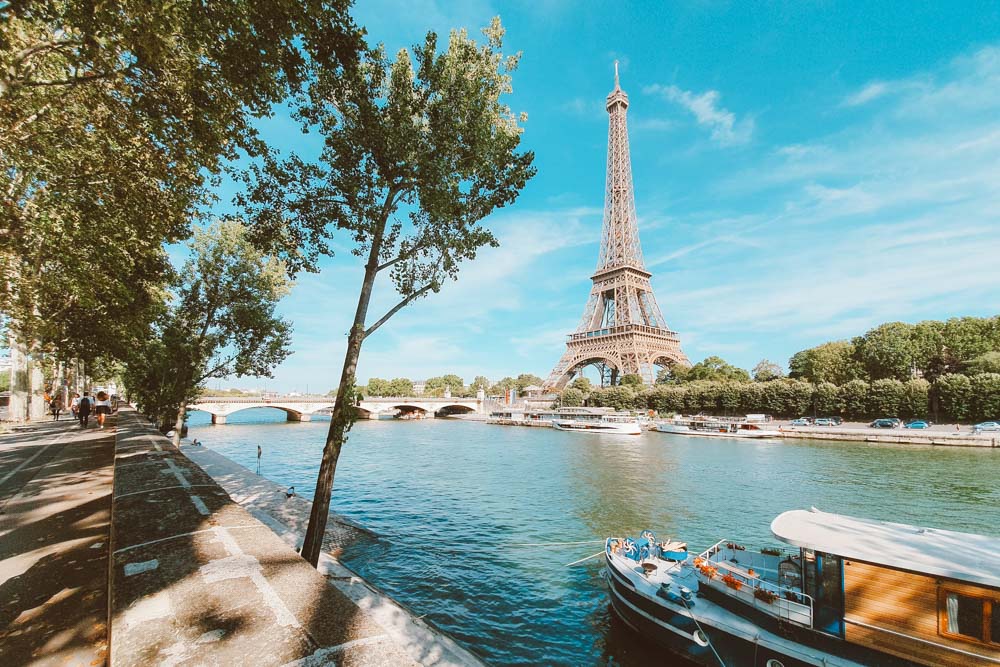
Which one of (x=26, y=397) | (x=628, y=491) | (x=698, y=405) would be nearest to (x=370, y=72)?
(x=628, y=491)

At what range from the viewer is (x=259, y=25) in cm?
669

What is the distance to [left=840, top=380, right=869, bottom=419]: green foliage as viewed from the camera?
191 feet

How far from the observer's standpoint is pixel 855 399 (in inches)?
2303

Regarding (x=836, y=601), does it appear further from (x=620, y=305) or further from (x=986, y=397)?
(x=620, y=305)

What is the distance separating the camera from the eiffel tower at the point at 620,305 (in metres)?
81.2

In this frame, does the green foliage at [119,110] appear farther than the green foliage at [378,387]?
No

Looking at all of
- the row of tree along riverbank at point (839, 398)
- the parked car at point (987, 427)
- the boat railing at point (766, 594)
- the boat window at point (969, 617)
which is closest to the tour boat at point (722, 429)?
the row of tree along riverbank at point (839, 398)

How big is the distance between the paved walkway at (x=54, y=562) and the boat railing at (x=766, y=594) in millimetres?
10211

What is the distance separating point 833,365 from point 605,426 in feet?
141

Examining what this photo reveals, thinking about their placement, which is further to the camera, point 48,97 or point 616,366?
point 616,366

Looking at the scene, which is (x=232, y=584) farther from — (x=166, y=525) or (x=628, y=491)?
(x=628, y=491)

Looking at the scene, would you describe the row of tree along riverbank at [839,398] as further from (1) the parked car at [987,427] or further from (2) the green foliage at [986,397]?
(1) the parked car at [987,427]

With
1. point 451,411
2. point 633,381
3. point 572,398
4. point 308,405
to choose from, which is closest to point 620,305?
point 633,381

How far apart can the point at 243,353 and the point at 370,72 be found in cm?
2003
